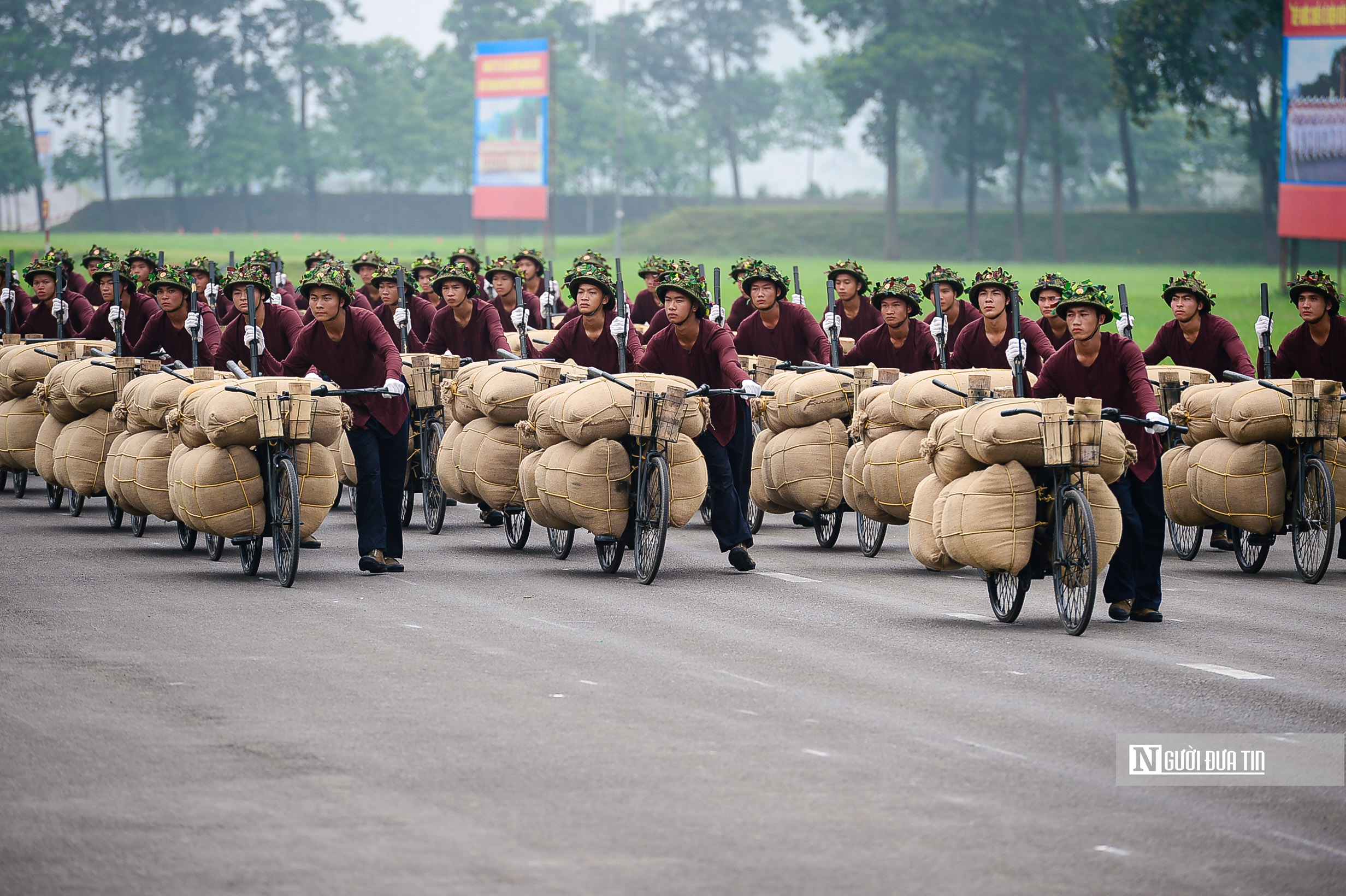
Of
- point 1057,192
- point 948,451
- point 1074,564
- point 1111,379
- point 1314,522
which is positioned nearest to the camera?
point 1074,564

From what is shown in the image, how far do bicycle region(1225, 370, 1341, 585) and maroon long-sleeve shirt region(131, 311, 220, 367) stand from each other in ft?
26.5

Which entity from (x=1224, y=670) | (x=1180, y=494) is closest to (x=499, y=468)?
(x=1180, y=494)

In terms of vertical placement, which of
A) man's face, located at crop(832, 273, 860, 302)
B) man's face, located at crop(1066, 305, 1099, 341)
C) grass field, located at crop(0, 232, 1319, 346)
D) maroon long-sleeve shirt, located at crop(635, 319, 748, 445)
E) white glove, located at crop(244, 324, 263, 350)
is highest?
grass field, located at crop(0, 232, 1319, 346)

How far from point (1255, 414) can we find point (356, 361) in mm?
6134

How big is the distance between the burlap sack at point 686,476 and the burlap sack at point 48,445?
5873 millimetres

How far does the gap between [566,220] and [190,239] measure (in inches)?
748

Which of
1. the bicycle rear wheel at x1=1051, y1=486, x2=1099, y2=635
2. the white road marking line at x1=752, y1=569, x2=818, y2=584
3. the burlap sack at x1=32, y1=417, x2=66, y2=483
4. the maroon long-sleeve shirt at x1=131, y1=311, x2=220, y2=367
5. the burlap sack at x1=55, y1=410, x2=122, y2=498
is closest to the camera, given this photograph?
the bicycle rear wheel at x1=1051, y1=486, x2=1099, y2=635

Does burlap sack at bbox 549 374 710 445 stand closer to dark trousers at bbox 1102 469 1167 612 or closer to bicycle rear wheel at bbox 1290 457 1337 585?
dark trousers at bbox 1102 469 1167 612

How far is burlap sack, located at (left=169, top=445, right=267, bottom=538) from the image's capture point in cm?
1261

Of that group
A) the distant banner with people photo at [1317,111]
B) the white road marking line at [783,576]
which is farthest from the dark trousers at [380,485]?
the distant banner with people photo at [1317,111]

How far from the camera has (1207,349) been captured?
569 inches

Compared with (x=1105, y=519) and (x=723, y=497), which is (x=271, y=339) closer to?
(x=723, y=497)

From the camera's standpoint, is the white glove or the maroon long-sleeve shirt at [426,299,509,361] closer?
the white glove

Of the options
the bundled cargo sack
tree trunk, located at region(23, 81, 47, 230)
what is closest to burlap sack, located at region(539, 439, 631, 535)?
the bundled cargo sack
